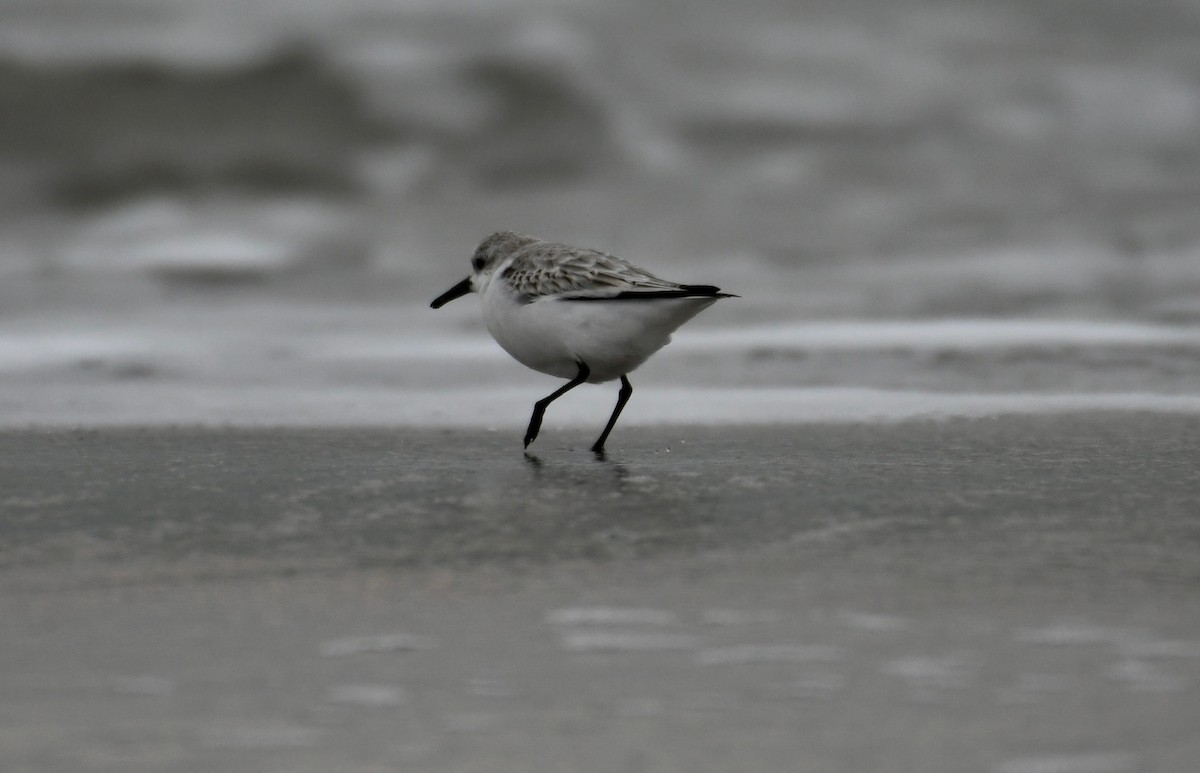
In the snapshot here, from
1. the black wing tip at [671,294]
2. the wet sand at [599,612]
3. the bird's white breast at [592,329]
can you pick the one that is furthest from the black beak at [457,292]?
the wet sand at [599,612]

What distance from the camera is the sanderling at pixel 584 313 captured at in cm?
477

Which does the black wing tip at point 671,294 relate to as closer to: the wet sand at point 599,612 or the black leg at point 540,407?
the black leg at point 540,407

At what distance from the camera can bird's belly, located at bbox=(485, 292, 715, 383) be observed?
479 centimetres

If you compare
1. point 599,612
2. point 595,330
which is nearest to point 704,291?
point 595,330

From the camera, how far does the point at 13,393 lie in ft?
19.2

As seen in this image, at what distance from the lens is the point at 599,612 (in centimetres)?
266

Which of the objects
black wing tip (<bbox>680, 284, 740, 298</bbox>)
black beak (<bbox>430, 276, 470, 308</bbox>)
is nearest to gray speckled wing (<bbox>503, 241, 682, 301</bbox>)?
black wing tip (<bbox>680, 284, 740, 298</bbox>)

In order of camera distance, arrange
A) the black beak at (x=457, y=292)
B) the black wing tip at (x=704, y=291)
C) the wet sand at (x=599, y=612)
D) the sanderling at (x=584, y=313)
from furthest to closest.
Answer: the black beak at (x=457, y=292) → the sanderling at (x=584, y=313) → the black wing tip at (x=704, y=291) → the wet sand at (x=599, y=612)

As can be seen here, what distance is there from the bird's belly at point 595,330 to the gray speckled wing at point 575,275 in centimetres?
4

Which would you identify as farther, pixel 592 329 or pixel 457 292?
pixel 457 292

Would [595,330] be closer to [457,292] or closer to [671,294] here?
[671,294]

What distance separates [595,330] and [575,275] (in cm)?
22

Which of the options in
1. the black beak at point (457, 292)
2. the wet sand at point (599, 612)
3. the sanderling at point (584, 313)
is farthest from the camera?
the black beak at point (457, 292)

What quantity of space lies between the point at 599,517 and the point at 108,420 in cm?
243
